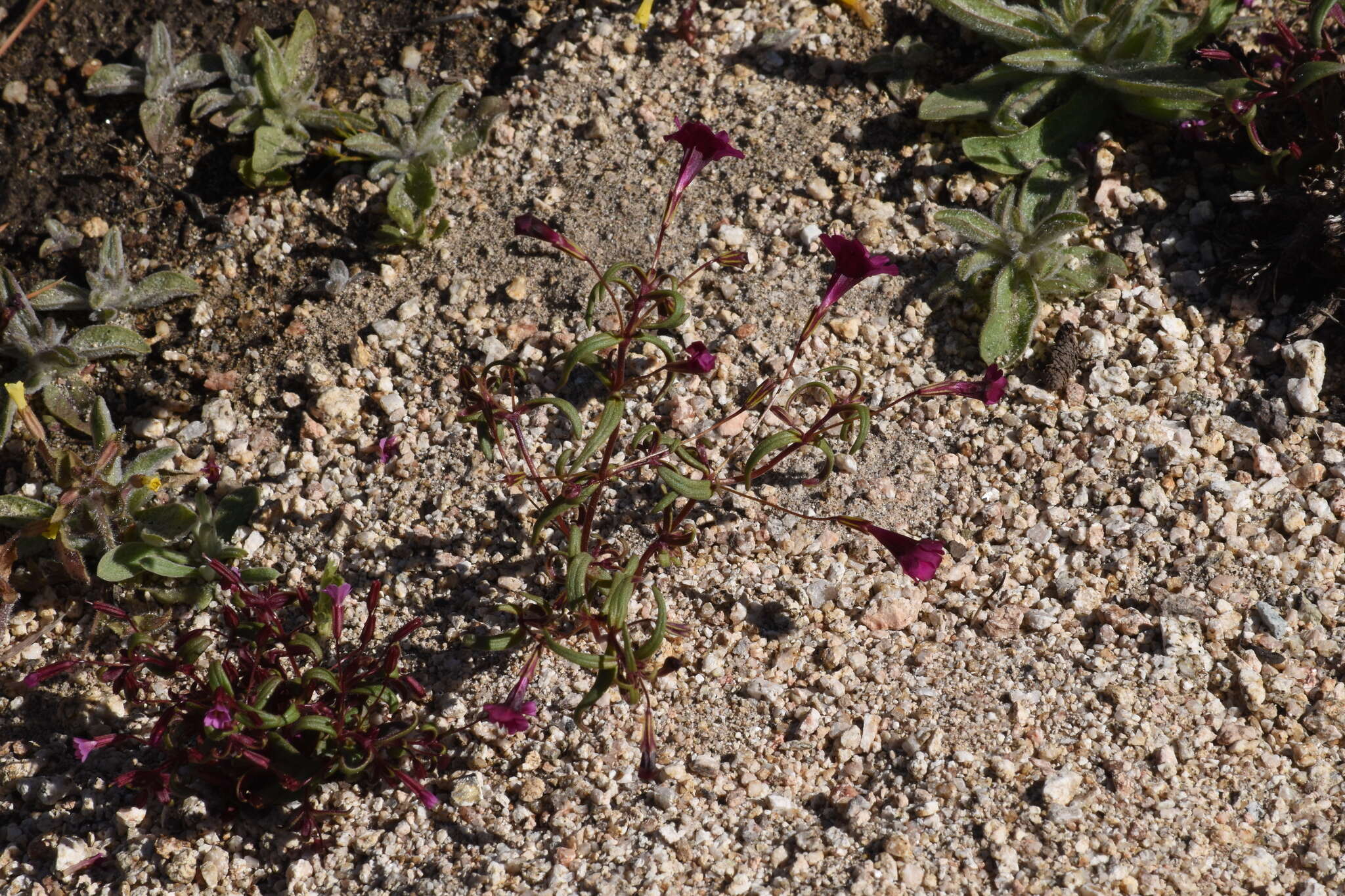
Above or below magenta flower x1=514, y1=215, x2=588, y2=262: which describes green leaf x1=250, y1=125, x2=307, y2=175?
below

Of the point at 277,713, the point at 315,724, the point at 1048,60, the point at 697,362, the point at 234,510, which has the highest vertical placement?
the point at 1048,60

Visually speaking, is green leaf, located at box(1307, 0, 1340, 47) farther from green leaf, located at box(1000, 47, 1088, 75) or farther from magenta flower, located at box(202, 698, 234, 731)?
magenta flower, located at box(202, 698, 234, 731)

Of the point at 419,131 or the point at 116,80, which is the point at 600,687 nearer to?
the point at 419,131

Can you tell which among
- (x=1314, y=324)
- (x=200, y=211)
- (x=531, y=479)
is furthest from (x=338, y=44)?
(x=1314, y=324)

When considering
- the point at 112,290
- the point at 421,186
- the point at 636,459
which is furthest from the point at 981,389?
the point at 112,290

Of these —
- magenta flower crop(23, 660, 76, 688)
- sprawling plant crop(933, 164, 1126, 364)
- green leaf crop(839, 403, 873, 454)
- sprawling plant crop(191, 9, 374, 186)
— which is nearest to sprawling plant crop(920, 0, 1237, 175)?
sprawling plant crop(933, 164, 1126, 364)

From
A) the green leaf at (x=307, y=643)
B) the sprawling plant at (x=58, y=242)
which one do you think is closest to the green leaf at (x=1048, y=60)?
the green leaf at (x=307, y=643)

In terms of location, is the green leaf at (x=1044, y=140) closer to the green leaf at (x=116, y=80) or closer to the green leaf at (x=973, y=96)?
the green leaf at (x=973, y=96)
